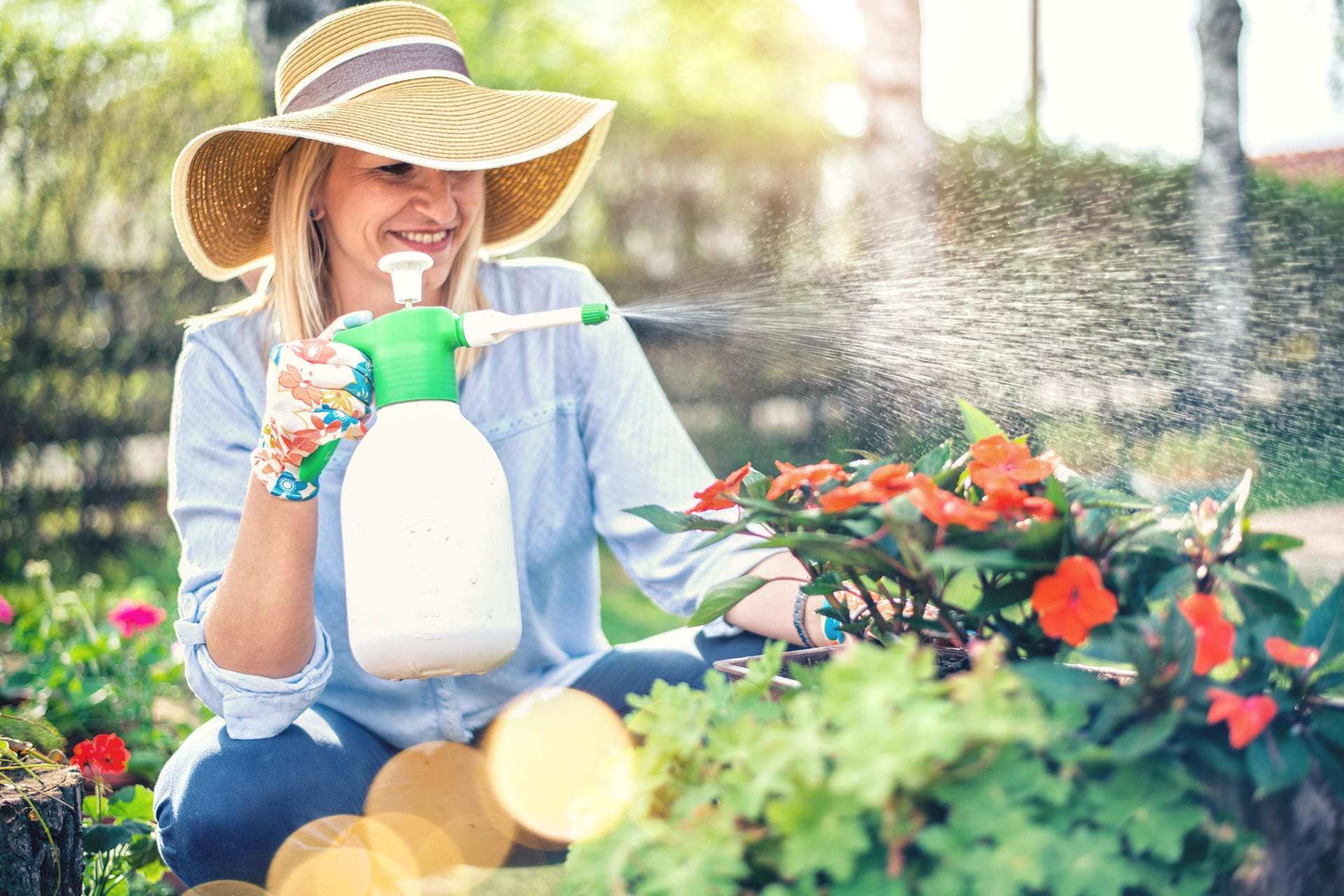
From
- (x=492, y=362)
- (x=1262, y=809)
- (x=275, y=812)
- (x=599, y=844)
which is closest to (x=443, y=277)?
(x=492, y=362)

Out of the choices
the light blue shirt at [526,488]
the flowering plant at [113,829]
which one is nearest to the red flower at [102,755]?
the flowering plant at [113,829]

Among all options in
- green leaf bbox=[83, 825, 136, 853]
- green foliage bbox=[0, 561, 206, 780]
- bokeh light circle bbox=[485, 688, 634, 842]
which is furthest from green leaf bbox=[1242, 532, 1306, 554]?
green foliage bbox=[0, 561, 206, 780]

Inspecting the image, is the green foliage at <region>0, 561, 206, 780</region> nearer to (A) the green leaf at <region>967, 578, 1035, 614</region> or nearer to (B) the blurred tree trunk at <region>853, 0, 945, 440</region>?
(A) the green leaf at <region>967, 578, 1035, 614</region>

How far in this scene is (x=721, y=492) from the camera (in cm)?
122

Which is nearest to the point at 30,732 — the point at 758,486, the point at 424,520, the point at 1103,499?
the point at 424,520

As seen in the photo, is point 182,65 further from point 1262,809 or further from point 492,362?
point 1262,809

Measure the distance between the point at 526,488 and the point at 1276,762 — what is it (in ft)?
5.01

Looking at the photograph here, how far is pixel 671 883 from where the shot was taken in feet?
2.60

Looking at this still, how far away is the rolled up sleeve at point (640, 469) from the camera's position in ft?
6.22

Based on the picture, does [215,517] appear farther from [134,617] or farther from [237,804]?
[134,617]

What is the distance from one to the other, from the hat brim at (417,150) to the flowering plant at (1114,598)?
92cm

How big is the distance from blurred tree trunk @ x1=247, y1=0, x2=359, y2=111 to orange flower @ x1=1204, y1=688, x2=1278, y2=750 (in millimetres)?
3222

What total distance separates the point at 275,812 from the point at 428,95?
1.16 m

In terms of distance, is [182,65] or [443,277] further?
[182,65]
